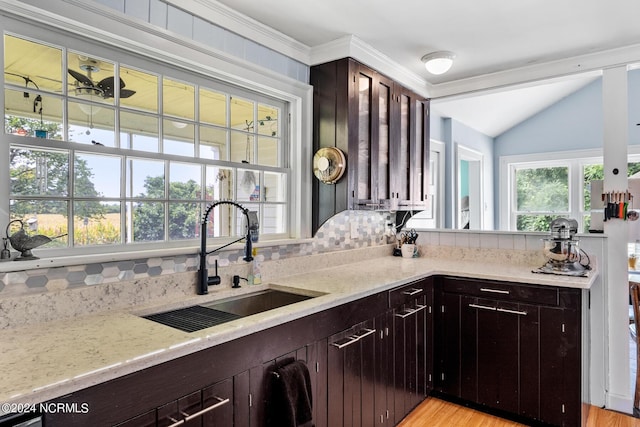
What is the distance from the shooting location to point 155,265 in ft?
6.19

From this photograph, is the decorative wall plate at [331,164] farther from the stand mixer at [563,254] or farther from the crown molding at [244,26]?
the stand mixer at [563,254]

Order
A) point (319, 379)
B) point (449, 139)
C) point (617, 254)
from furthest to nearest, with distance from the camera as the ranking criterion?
point (449, 139)
point (617, 254)
point (319, 379)

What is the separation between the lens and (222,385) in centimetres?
140

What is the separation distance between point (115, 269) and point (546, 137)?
229 inches

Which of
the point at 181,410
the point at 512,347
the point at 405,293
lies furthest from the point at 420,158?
the point at 181,410

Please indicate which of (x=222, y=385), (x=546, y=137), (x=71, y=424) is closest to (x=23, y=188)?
(x=71, y=424)

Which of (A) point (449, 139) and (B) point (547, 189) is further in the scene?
(B) point (547, 189)

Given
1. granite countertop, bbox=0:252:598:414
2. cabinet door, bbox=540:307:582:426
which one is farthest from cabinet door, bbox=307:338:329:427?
cabinet door, bbox=540:307:582:426

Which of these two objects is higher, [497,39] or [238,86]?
[497,39]

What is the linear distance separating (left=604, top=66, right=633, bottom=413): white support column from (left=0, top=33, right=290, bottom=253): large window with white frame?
2480 mm

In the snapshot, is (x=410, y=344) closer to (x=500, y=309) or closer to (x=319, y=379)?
(x=500, y=309)

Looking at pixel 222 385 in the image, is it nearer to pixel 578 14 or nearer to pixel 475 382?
pixel 475 382

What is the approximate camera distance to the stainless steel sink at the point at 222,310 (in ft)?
5.45

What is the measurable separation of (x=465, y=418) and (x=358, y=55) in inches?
101
